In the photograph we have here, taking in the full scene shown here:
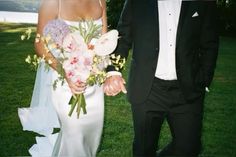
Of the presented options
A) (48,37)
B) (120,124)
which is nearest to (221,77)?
(120,124)

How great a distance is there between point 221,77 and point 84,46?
968 centimetres

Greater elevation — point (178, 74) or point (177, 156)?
point (178, 74)

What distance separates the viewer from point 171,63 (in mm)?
4223

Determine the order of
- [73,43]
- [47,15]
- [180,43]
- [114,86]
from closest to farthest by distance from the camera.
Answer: [73,43]
[180,43]
[47,15]
[114,86]

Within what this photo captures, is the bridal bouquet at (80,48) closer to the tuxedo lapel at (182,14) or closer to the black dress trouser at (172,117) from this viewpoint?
the black dress trouser at (172,117)

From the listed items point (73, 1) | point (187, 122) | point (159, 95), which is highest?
point (73, 1)

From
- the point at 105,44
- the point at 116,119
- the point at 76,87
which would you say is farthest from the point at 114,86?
the point at 116,119

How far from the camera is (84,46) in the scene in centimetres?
393

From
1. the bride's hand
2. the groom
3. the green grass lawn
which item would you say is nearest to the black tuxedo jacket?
the groom

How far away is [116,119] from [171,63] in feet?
13.2

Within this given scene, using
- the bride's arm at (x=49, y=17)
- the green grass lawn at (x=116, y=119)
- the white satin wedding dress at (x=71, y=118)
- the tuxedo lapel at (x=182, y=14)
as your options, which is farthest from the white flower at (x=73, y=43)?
the green grass lawn at (x=116, y=119)

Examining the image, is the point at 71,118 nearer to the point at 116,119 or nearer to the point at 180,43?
the point at 180,43

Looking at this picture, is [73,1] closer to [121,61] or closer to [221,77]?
[121,61]

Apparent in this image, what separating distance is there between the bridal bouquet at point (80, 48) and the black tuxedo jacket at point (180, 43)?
27cm
